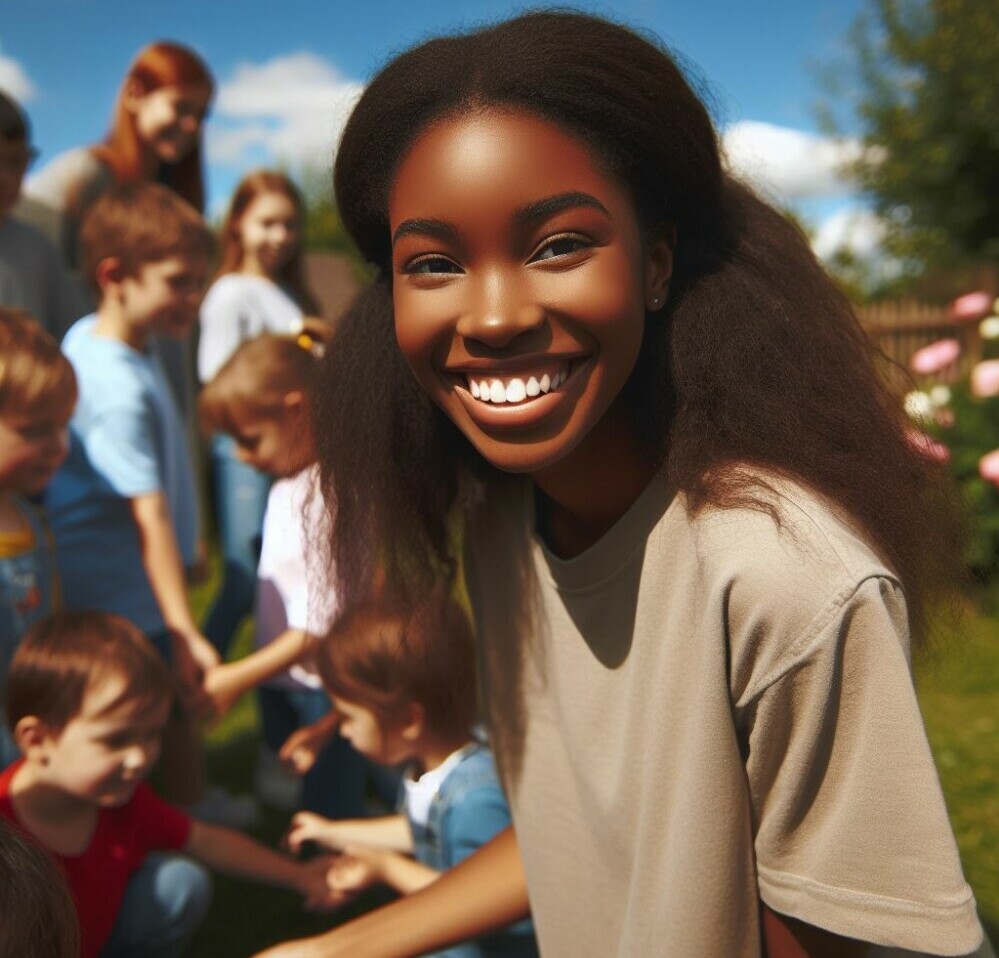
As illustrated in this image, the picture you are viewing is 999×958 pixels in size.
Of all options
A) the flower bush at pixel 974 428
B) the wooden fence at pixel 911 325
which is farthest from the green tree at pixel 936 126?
the flower bush at pixel 974 428

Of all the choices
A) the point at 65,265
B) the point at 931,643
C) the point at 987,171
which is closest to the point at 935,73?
the point at 987,171

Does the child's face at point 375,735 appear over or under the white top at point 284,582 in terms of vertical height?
under

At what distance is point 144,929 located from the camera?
2.22 m

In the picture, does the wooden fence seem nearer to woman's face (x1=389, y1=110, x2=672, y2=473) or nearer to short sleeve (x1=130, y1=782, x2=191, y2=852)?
short sleeve (x1=130, y1=782, x2=191, y2=852)

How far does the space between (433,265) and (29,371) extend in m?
1.39

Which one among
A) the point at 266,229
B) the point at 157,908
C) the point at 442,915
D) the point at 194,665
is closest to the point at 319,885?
the point at 157,908

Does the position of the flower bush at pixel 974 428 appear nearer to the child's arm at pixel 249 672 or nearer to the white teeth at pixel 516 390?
the child's arm at pixel 249 672

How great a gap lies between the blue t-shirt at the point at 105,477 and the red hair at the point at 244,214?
1.19m

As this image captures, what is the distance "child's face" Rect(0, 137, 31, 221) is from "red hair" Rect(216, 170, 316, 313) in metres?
1.20

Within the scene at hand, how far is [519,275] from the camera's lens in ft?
4.18

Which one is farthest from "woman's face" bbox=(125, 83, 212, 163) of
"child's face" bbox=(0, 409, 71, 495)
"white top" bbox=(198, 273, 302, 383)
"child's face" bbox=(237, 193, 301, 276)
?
"child's face" bbox=(0, 409, 71, 495)

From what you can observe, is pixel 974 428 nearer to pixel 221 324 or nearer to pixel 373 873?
pixel 221 324

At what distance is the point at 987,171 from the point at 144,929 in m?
12.4

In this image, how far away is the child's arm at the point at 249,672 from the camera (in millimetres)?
2705
